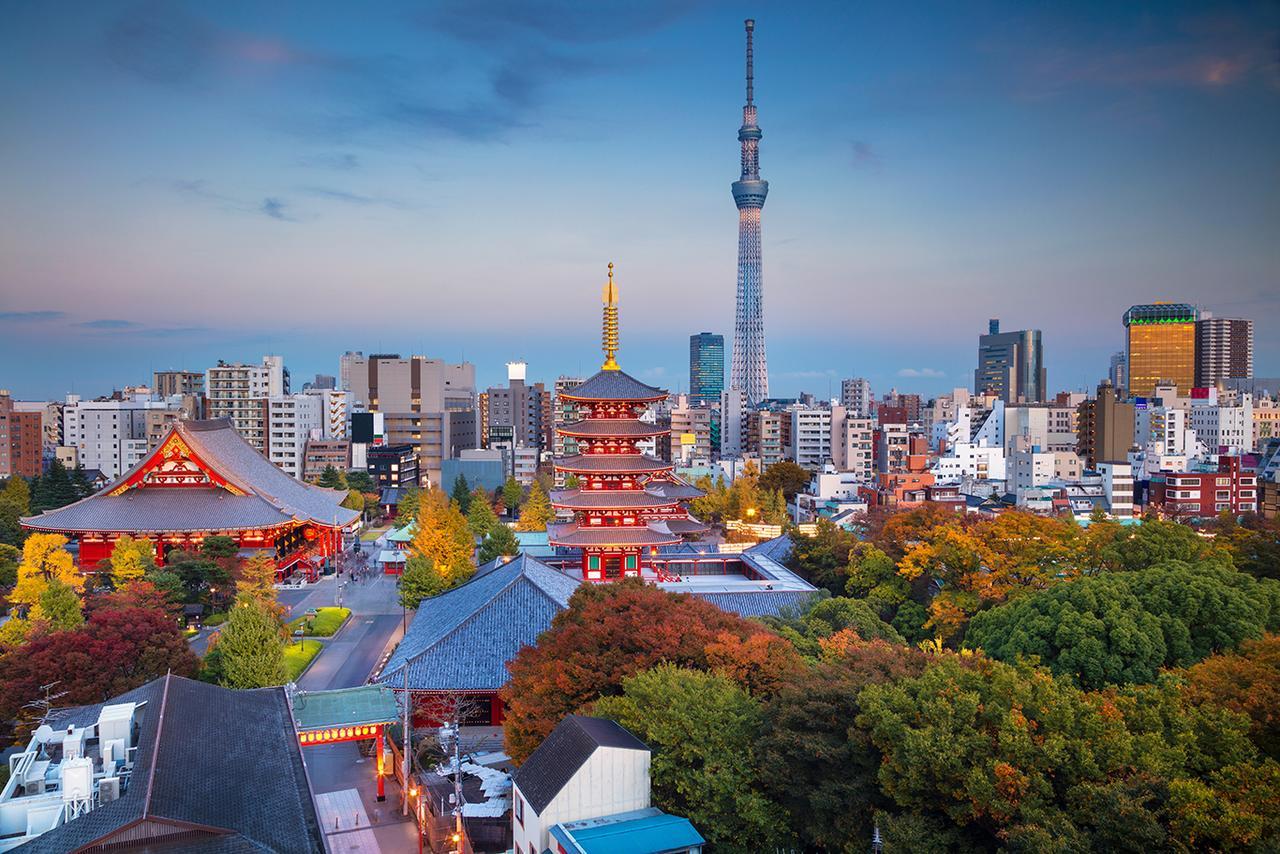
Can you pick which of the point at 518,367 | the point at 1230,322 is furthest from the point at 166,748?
the point at 1230,322

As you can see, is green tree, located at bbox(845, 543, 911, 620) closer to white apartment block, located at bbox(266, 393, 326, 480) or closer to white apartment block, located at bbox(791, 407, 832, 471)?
white apartment block, located at bbox(791, 407, 832, 471)

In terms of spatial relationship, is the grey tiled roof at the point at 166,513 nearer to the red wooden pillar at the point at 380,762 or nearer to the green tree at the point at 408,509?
the green tree at the point at 408,509

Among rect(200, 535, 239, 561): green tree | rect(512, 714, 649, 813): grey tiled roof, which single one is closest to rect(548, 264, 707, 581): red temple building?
rect(200, 535, 239, 561): green tree

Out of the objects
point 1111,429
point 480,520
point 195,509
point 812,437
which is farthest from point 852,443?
point 195,509

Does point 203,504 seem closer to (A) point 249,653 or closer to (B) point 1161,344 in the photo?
(A) point 249,653

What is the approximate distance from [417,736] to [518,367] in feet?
262

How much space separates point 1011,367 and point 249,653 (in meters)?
136

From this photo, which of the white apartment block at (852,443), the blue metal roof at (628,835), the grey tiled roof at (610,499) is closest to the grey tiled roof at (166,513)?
the grey tiled roof at (610,499)

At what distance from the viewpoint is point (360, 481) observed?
65000mm

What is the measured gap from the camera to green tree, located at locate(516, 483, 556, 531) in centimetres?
4888

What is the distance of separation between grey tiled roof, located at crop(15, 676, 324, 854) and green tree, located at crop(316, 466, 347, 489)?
43356mm

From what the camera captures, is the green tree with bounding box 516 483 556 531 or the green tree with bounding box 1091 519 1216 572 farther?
the green tree with bounding box 516 483 556 531

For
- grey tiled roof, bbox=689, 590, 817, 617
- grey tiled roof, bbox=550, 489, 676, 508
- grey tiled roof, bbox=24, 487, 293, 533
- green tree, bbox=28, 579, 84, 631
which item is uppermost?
grey tiled roof, bbox=550, 489, 676, 508

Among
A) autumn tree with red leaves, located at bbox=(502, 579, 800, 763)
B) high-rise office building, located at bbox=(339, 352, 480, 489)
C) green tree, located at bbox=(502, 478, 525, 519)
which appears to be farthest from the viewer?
high-rise office building, located at bbox=(339, 352, 480, 489)
